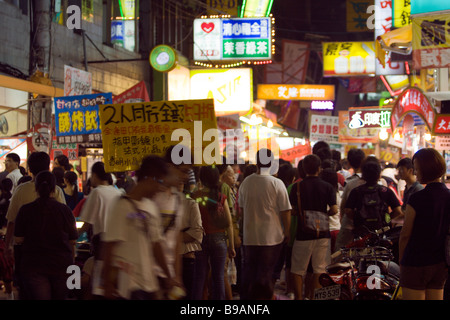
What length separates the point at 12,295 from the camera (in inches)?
362

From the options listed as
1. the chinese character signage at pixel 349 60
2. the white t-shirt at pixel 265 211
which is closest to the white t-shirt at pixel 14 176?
the white t-shirt at pixel 265 211

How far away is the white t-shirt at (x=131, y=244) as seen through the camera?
4.51 m

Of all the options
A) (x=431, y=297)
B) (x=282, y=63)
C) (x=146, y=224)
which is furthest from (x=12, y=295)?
(x=282, y=63)

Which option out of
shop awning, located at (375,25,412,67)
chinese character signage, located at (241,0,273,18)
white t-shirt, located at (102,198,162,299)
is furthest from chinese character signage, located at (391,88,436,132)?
Answer: chinese character signage, located at (241,0,273,18)

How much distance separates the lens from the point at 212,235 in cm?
810

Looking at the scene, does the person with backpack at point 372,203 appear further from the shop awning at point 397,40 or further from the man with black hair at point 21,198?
the shop awning at point 397,40

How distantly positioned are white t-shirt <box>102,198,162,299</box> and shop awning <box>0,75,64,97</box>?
7659mm

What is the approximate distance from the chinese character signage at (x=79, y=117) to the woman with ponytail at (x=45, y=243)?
594 cm

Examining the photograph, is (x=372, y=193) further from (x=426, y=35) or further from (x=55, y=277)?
(x=426, y=35)

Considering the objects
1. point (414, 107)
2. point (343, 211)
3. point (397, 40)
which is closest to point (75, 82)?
point (397, 40)

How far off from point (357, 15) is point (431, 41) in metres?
22.2

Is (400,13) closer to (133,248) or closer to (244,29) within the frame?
(244,29)

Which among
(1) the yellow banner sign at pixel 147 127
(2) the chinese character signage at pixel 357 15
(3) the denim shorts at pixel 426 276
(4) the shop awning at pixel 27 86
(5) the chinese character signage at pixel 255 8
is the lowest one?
(3) the denim shorts at pixel 426 276
